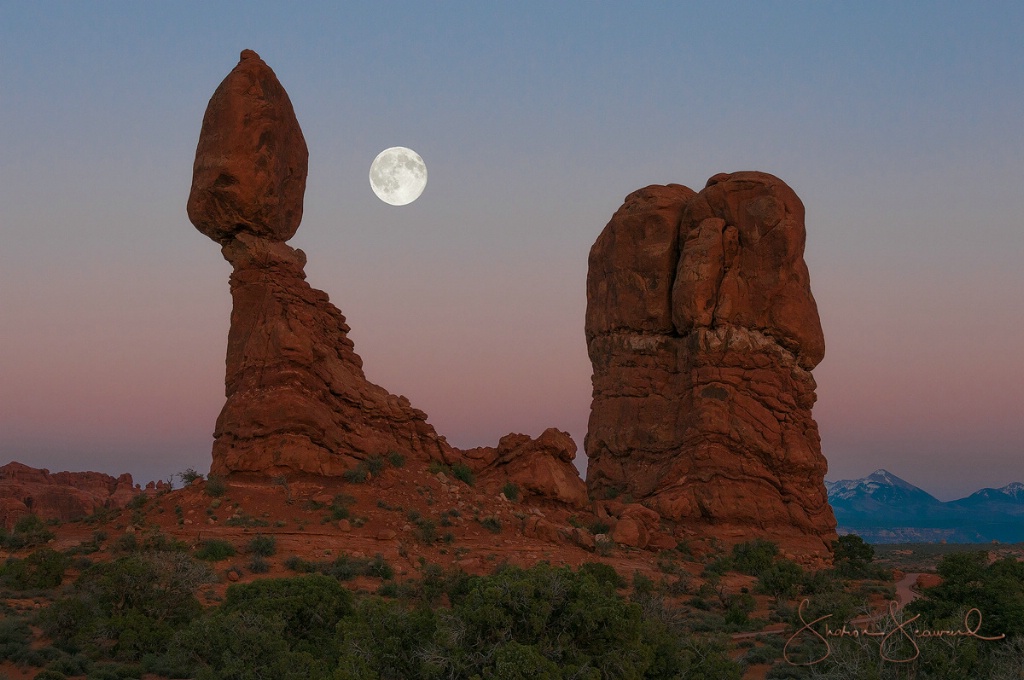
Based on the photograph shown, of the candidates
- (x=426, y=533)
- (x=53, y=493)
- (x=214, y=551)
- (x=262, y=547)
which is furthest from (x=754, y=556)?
(x=53, y=493)

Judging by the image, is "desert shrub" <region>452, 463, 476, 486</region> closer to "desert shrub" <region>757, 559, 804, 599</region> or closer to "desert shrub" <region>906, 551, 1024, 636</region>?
"desert shrub" <region>757, 559, 804, 599</region>

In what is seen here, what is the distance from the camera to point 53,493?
180 feet

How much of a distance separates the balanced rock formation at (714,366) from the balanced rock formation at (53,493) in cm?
2796

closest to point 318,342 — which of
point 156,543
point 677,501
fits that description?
point 156,543

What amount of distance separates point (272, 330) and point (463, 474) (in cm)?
862

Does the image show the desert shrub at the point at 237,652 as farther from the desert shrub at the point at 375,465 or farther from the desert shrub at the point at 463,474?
the desert shrub at the point at 463,474

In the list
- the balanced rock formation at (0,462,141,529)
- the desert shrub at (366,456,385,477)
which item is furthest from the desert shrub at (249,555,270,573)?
the balanced rock formation at (0,462,141,529)

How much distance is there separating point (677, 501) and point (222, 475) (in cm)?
1721

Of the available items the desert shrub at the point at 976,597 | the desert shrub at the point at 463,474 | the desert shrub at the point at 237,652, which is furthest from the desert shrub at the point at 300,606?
the desert shrub at the point at 463,474

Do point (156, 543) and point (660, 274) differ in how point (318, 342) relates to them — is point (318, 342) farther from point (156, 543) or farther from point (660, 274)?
point (660, 274)

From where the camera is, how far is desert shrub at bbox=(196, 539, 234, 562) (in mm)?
22922

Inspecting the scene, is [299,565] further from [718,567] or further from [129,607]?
[718,567]

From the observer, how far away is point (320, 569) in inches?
893

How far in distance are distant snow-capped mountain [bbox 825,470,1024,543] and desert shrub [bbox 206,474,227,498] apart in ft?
409
